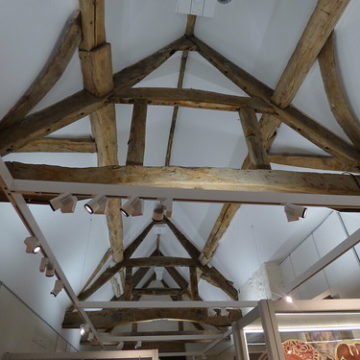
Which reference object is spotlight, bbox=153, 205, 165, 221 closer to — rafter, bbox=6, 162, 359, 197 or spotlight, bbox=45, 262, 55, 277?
rafter, bbox=6, 162, 359, 197

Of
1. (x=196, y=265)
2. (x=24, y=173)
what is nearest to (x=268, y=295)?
(x=196, y=265)

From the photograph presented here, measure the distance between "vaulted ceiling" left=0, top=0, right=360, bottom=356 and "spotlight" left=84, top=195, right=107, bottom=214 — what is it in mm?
185

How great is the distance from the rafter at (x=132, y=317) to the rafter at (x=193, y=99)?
4808 mm

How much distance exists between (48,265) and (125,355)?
124 centimetres

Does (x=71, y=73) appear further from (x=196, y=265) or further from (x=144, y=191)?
(x=196, y=265)

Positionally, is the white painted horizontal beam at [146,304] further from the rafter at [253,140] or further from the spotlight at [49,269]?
the rafter at [253,140]

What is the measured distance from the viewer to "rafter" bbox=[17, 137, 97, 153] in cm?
320

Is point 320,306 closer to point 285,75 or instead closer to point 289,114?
point 289,114

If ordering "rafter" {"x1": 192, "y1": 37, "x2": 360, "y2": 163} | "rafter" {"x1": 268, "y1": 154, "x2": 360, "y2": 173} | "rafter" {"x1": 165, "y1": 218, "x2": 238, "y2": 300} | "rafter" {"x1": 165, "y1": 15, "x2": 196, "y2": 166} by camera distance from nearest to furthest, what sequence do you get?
"rafter" {"x1": 192, "y1": 37, "x2": 360, "y2": 163}, "rafter" {"x1": 268, "y1": 154, "x2": 360, "y2": 173}, "rafter" {"x1": 165, "y1": 15, "x2": 196, "y2": 166}, "rafter" {"x1": 165, "y1": 218, "x2": 238, "y2": 300}

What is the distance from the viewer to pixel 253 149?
3.27 meters

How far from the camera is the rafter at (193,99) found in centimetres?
362

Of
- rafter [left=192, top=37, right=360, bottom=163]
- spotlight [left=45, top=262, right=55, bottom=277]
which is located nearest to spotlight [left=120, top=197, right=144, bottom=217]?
spotlight [left=45, top=262, right=55, bottom=277]

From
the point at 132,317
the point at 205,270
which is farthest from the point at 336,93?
the point at 132,317

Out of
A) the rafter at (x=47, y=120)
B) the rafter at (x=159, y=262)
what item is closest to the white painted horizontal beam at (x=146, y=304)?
the rafter at (x=47, y=120)
